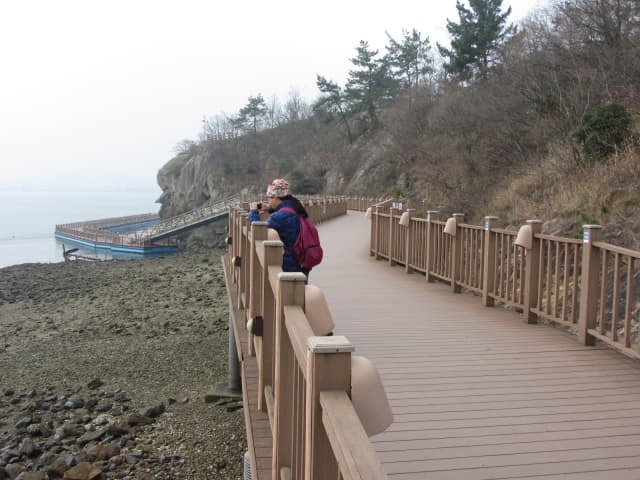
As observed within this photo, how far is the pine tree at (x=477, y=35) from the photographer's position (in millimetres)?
33469

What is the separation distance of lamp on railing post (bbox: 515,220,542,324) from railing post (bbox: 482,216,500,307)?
2.71 feet

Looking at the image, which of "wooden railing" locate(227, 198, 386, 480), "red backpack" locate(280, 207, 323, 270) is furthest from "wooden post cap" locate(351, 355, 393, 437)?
"red backpack" locate(280, 207, 323, 270)

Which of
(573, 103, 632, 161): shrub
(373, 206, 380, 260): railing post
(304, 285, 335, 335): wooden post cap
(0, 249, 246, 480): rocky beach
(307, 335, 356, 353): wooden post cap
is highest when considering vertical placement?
(573, 103, 632, 161): shrub

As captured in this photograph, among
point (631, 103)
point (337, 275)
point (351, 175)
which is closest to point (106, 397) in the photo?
point (337, 275)

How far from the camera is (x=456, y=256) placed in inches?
337

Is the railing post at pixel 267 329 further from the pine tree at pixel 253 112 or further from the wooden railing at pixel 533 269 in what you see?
the pine tree at pixel 253 112

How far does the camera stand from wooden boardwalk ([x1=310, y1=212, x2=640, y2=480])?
3.12 m

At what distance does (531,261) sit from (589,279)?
1.07 metres

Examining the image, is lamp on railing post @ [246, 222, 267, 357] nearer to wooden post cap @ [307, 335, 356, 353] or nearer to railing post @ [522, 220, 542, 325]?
wooden post cap @ [307, 335, 356, 353]

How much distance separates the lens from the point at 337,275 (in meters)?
10.3


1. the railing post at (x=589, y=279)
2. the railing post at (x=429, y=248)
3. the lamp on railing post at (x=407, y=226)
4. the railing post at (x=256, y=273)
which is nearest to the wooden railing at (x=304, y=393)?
the railing post at (x=256, y=273)

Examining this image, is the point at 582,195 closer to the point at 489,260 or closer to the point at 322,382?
the point at 489,260

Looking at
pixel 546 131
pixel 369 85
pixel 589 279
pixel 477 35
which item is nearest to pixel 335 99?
pixel 369 85

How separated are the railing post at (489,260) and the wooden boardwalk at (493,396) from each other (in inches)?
7.7
